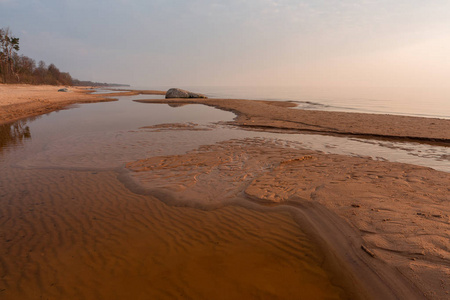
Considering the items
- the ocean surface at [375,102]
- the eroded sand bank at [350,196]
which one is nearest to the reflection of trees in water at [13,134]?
the eroded sand bank at [350,196]

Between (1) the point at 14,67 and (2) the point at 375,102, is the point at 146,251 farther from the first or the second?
(1) the point at 14,67

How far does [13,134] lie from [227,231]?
14510mm

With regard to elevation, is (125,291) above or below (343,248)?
below

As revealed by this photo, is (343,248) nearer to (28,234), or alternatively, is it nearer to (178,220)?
(178,220)

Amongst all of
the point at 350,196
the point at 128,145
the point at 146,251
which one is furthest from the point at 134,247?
the point at 128,145

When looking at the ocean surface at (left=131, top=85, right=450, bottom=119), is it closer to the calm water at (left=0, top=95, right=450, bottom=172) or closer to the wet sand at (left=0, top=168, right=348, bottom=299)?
the calm water at (left=0, top=95, right=450, bottom=172)

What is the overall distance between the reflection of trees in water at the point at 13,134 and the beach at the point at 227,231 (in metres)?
4.75

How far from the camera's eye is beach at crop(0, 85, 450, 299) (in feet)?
10.5

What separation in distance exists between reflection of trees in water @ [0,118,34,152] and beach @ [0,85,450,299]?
4.75 meters

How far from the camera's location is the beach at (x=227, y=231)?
3.19 m

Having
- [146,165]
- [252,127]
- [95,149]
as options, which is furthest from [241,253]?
[252,127]

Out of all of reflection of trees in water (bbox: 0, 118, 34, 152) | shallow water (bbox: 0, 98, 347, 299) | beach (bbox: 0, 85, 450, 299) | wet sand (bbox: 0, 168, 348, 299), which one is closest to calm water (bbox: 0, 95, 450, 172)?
reflection of trees in water (bbox: 0, 118, 34, 152)

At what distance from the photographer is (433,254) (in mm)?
3506

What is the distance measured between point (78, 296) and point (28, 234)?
7.24 ft
